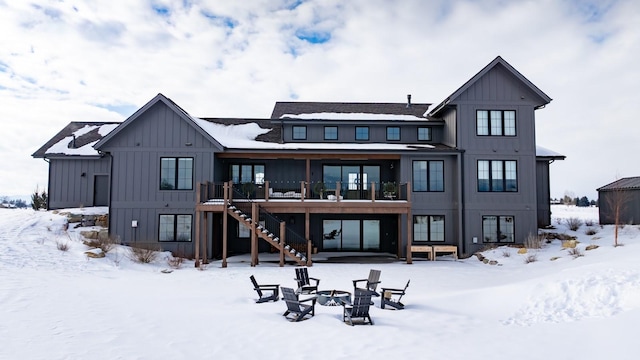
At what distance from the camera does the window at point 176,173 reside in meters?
21.6

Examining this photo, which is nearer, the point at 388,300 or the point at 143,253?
the point at 388,300

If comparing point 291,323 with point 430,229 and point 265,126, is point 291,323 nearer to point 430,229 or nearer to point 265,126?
point 430,229

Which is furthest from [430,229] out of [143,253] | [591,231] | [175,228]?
[143,253]

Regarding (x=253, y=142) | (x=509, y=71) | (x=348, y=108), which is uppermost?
(x=509, y=71)

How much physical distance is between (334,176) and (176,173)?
28.9 feet

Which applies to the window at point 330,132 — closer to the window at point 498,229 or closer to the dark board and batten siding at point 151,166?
the dark board and batten siding at point 151,166

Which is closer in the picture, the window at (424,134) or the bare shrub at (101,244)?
the bare shrub at (101,244)

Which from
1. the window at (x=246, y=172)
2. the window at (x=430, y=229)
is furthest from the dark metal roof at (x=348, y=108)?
the window at (x=430, y=229)

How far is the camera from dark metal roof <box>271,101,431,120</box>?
25.8 meters

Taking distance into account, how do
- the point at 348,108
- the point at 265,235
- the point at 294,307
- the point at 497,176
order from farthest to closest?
the point at 348,108 < the point at 497,176 < the point at 265,235 < the point at 294,307

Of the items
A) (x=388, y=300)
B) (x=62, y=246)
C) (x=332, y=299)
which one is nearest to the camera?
(x=388, y=300)

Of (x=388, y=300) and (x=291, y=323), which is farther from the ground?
(x=388, y=300)

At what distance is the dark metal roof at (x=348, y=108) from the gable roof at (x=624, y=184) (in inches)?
466

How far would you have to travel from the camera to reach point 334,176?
2459 centimetres
